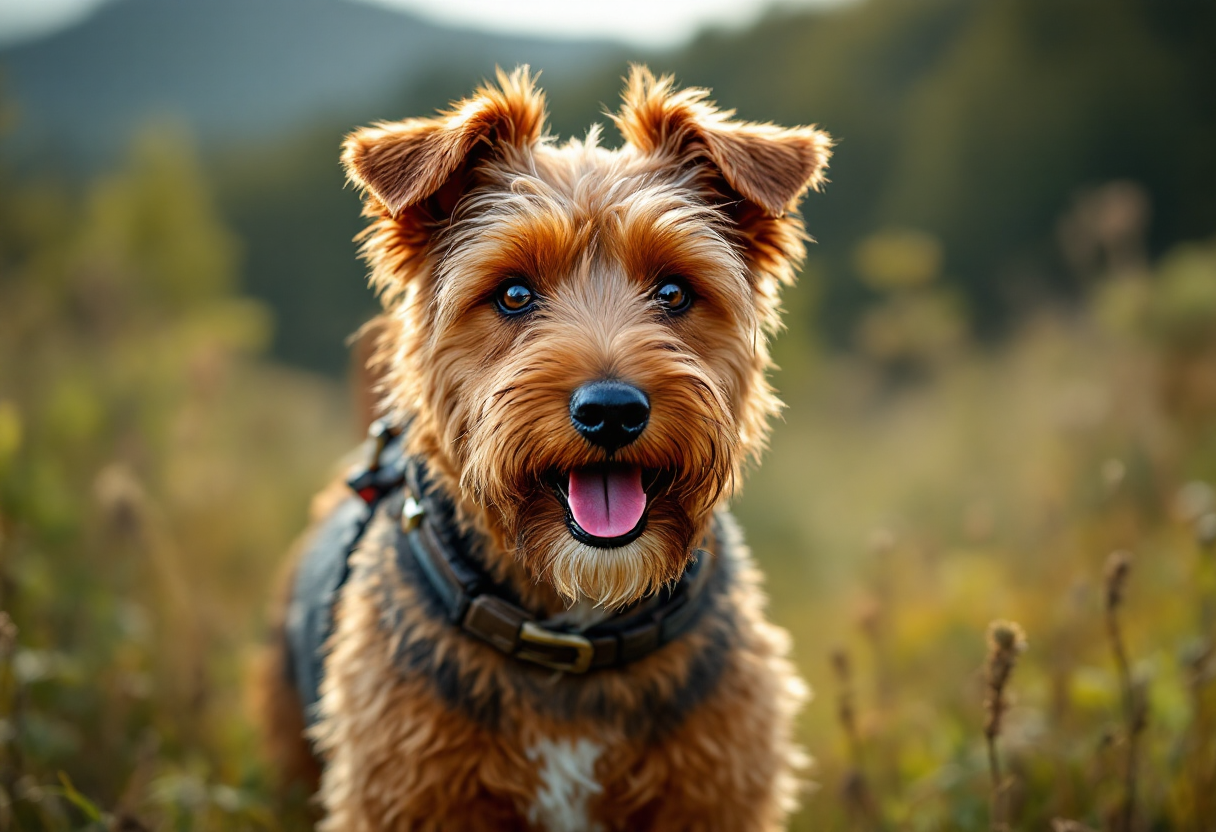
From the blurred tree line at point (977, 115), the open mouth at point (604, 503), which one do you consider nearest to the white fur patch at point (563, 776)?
the open mouth at point (604, 503)

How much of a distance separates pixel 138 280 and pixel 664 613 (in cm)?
1035

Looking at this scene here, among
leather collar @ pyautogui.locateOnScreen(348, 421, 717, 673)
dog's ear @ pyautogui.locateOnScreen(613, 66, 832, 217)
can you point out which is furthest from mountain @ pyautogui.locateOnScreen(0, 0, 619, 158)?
leather collar @ pyautogui.locateOnScreen(348, 421, 717, 673)

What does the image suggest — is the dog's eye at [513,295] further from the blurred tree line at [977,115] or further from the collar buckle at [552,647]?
the blurred tree line at [977,115]

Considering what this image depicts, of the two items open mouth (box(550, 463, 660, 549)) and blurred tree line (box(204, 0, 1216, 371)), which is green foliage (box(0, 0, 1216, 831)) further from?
open mouth (box(550, 463, 660, 549))

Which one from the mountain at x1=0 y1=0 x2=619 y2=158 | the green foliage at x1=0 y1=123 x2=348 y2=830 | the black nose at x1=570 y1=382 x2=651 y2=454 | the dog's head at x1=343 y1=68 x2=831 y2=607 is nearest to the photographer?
the black nose at x1=570 y1=382 x2=651 y2=454

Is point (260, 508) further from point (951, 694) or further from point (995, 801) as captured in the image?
point (995, 801)

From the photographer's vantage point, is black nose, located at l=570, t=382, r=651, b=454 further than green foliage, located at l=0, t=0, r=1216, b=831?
No

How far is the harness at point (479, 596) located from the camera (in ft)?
8.41

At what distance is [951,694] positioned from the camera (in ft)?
15.7

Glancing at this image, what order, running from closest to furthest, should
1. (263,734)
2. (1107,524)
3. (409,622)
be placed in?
(409,622), (263,734), (1107,524)

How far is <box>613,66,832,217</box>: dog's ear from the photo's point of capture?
107 inches

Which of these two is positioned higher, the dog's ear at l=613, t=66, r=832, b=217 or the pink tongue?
the dog's ear at l=613, t=66, r=832, b=217

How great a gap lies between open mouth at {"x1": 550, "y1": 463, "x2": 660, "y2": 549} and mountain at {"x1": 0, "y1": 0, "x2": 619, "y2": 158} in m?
20.1

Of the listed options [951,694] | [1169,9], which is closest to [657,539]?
[951,694]
